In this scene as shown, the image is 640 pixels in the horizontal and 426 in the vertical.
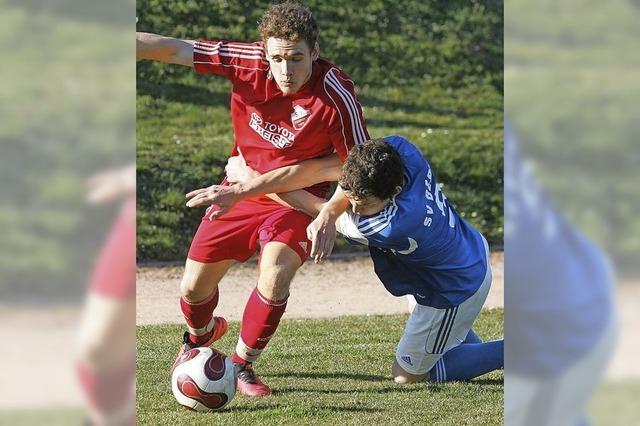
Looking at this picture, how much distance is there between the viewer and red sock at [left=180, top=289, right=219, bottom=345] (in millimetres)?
5398

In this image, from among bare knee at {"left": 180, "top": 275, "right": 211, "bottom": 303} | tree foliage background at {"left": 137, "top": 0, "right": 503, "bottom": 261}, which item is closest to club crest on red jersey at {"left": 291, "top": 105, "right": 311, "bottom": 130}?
bare knee at {"left": 180, "top": 275, "right": 211, "bottom": 303}

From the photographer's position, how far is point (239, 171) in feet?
17.1

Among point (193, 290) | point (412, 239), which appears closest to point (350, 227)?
point (412, 239)

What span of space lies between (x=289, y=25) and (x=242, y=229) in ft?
3.64

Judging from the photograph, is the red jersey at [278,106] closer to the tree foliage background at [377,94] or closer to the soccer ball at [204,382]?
the soccer ball at [204,382]

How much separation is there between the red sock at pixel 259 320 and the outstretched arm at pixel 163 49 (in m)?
1.26

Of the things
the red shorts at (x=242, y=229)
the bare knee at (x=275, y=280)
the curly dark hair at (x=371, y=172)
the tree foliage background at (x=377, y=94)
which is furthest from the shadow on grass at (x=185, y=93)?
the curly dark hair at (x=371, y=172)

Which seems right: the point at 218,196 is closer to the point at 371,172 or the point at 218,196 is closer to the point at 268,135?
the point at 371,172

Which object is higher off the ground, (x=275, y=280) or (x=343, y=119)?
(x=343, y=119)

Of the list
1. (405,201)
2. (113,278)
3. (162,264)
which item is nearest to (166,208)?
(162,264)

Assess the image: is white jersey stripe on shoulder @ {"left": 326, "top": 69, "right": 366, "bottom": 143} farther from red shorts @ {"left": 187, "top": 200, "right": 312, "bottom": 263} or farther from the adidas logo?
the adidas logo

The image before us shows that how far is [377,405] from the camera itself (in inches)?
197

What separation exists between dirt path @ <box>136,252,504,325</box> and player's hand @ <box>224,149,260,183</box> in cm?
258

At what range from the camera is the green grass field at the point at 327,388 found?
472cm
